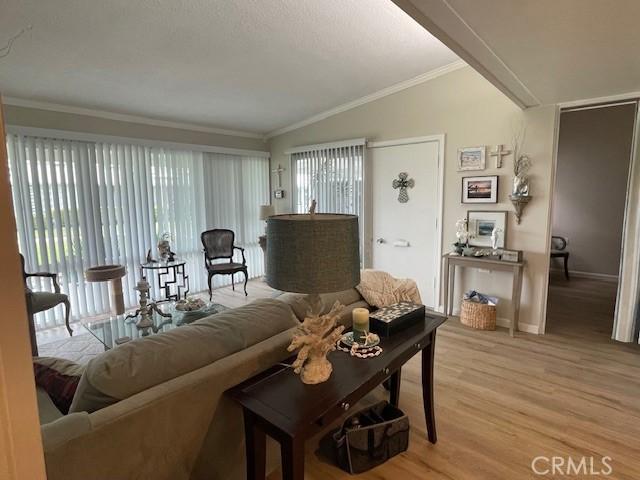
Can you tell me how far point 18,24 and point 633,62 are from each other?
13.7ft

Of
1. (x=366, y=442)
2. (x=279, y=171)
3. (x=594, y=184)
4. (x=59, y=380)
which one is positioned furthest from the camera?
(x=279, y=171)

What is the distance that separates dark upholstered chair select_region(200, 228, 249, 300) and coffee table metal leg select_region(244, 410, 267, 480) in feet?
11.4

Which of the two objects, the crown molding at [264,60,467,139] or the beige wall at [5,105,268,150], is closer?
the beige wall at [5,105,268,150]

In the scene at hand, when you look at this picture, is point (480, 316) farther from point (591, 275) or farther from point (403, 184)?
point (591, 275)

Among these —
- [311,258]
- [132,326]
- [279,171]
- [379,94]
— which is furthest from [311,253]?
[279,171]

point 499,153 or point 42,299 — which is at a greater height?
point 499,153

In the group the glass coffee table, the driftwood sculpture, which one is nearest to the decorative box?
the driftwood sculpture

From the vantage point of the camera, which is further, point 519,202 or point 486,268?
point 486,268

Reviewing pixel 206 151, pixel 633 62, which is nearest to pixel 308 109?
pixel 206 151

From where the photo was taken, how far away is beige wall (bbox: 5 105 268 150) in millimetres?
3477

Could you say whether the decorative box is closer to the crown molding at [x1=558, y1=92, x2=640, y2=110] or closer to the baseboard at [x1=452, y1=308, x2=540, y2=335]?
the baseboard at [x1=452, y1=308, x2=540, y2=335]

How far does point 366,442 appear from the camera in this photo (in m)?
1.78

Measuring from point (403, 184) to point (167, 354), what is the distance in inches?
141

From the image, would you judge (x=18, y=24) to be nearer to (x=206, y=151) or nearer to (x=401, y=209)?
(x=206, y=151)
